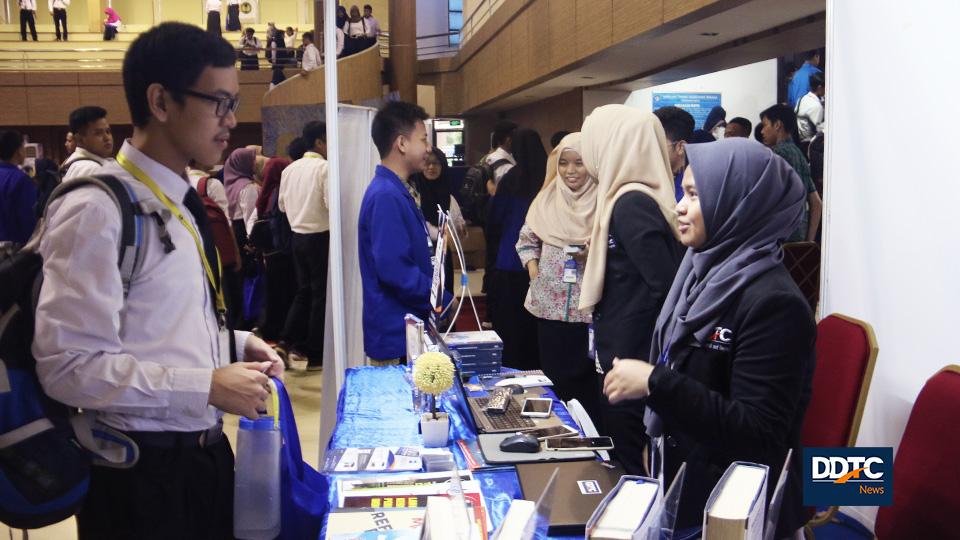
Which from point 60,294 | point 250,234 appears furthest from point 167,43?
point 250,234

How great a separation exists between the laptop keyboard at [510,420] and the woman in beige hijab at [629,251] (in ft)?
1.14

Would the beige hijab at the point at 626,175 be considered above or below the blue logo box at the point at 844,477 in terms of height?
above

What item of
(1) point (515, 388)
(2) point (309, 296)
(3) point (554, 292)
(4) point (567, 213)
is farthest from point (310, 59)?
(1) point (515, 388)

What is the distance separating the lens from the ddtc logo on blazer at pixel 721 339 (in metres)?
1.51

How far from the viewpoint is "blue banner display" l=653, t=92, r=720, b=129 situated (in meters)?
8.13

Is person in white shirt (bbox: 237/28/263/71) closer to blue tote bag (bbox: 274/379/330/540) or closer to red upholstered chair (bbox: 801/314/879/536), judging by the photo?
red upholstered chair (bbox: 801/314/879/536)

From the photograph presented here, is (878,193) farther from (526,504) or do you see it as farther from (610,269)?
(526,504)

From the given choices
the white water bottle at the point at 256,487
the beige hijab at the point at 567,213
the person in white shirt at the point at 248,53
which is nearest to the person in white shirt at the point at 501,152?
the beige hijab at the point at 567,213

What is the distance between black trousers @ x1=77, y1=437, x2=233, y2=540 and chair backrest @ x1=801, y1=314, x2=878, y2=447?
163 centimetres

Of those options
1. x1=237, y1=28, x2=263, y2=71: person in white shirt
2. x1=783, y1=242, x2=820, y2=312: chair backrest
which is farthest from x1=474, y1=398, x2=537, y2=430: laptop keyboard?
x1=237, y1=28, x2=263, y2=71: person in white shirt

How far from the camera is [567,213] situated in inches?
130

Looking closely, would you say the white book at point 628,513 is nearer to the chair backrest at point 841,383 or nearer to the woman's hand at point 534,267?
the chair backrest at point 841,383

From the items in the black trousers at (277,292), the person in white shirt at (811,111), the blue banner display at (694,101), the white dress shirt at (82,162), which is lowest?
the black trousers at (277,292)

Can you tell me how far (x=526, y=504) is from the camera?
96cm
